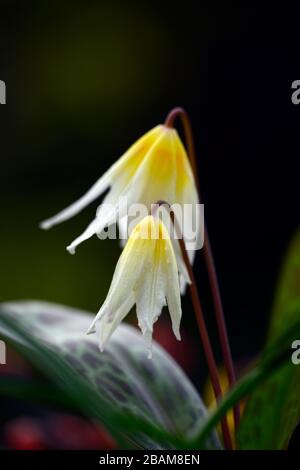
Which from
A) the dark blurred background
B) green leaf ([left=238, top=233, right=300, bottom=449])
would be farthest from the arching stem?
the dark blurred background

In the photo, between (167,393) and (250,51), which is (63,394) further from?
(250,51)

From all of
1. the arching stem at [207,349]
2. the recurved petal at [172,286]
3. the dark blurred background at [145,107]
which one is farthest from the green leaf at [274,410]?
the dark blurred background at [145,107]

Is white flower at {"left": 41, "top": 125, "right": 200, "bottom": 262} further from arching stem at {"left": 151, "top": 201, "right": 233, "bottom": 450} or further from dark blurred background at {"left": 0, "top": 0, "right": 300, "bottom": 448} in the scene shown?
dark blurred background at {"left": 0, "top": 0, "right": 300, "bottom": 448}

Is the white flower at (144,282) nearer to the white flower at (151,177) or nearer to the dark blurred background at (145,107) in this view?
the white flower at (151,177)

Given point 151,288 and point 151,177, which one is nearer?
point 151,288

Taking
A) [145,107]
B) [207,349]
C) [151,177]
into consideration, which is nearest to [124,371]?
[207,349]

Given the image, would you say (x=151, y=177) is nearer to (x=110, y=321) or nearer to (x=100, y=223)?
(x=100, y=223)
